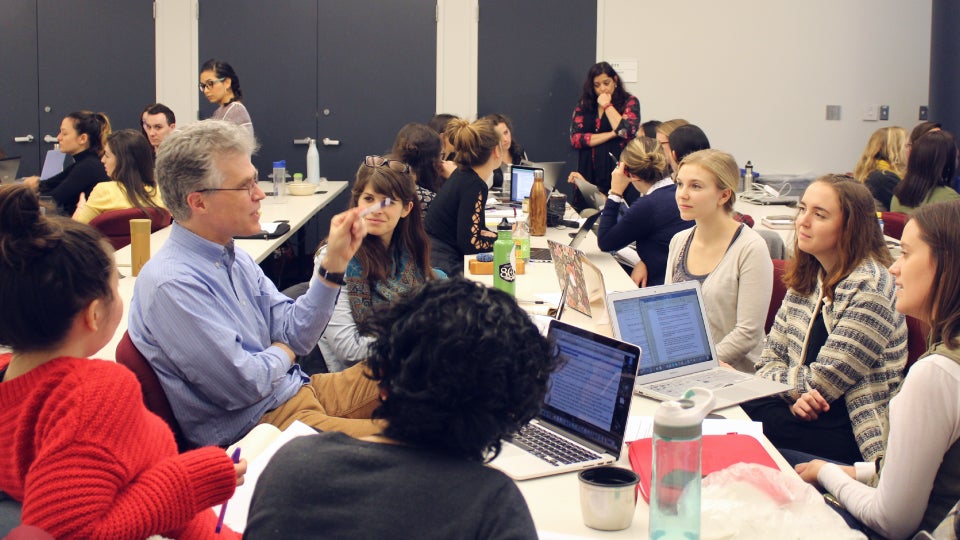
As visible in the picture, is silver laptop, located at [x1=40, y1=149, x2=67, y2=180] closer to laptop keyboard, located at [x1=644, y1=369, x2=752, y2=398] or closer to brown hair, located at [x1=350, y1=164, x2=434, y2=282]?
brown hair, located at [x1=350, y1=164, x2=434, y2=282]

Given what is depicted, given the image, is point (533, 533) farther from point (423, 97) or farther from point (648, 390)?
point (423, 97)

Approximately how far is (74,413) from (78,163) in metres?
4.87

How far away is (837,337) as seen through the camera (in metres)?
2.66

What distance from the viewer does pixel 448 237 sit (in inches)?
185

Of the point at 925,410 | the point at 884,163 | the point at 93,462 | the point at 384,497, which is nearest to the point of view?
the point at 384,497

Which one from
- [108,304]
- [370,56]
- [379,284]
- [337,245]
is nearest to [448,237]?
[379,284]

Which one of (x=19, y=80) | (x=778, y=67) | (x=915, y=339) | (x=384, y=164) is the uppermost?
(x=778, y=67)

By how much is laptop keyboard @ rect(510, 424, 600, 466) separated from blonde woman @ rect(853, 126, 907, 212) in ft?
16.1

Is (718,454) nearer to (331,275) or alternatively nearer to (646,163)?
(331,275)

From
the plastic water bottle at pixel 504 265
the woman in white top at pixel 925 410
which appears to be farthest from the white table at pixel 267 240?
the woman in white top at pixel 925 410

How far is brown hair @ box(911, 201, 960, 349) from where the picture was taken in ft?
6.32

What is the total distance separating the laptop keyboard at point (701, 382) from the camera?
251 cm

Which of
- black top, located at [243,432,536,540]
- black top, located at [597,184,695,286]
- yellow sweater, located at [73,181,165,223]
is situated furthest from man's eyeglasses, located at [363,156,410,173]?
black top, located at [243,432,536,540]

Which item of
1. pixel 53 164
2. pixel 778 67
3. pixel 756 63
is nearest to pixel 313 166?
pixel 53 164
